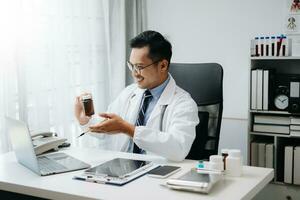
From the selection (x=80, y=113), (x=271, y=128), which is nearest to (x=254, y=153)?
(x=271, y=128)

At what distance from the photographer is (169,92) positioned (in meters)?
2.25

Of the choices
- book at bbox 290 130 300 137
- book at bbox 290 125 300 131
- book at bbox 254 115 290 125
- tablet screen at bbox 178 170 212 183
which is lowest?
book at bbox 290 130 300 137

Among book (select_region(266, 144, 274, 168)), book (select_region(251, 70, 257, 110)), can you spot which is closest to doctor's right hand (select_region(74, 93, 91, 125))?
book (select_region(251, 70, 257, 110))

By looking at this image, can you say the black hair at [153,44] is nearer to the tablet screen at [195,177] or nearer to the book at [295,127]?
the tablet screen at [195,177]

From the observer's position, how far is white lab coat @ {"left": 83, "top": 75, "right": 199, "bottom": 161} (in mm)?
1914

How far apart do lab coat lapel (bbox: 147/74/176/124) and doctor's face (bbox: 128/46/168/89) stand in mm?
63

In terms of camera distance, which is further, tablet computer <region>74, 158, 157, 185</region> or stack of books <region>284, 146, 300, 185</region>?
stack of books <region>284, 146, 300, 185</region>

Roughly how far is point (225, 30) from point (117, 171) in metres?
2.22

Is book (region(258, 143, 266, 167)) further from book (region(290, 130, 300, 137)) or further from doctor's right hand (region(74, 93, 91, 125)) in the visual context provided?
doctor's right hand (region(74, 93, 91, 125))

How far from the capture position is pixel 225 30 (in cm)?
362

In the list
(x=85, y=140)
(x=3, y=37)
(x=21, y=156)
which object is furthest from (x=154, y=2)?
(x=21, y=156)

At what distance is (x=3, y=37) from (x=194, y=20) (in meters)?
1.77

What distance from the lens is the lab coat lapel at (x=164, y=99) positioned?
2219mm

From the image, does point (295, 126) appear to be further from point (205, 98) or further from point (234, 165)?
point (234, 165)
